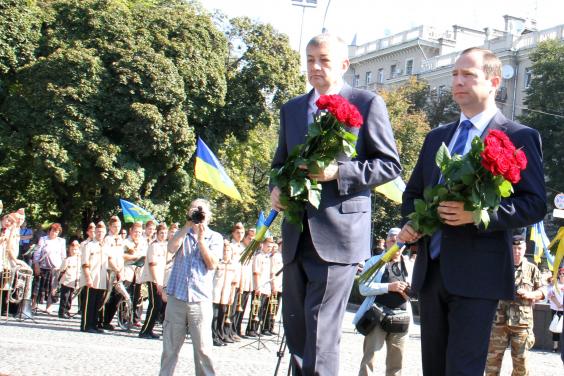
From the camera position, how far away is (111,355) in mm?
11953

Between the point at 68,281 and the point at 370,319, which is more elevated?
the point at 68,281

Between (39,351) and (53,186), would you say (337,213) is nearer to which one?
(39,351)

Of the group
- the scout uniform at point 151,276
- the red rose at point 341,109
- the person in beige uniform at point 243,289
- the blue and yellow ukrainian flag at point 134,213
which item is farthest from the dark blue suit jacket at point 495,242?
the blue and yellow ukrainian flag at point 134,213

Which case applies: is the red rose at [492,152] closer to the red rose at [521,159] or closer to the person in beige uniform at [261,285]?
the red rose at [521,159]

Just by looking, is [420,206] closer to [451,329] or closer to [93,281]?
[451,329]

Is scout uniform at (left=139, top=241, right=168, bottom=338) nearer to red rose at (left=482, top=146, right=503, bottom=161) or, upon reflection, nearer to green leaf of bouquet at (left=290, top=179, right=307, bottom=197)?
green leaf of bouquet at (left=290, top=179, right=307, bottom=197)

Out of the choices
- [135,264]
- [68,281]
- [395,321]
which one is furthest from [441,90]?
[395,321]

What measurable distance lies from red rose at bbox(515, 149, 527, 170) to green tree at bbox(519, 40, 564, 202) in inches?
1853

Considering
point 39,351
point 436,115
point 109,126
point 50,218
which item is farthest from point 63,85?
point 436,115

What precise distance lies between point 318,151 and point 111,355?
8325 millimetres

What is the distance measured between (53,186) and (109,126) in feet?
11.4

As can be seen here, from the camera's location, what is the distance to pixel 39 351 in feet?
38.5

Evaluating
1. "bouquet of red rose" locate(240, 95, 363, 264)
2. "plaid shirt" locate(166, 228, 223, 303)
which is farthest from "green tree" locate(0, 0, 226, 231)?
"bouquet of red rose" locate(240, 95, 363, 264)

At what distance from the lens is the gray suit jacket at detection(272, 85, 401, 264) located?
183 inches
